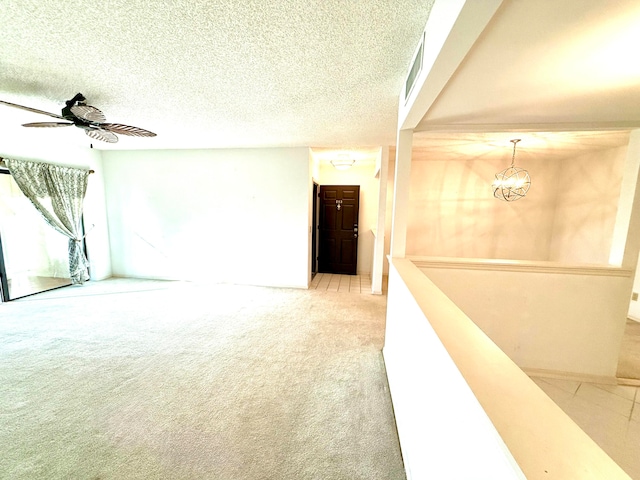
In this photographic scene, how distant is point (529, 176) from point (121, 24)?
223 inches

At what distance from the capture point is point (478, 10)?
30.6 inches

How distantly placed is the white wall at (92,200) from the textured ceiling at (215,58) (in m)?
→ 1.06

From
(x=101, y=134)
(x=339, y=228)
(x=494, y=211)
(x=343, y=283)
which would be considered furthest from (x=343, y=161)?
(x=101, y=134)

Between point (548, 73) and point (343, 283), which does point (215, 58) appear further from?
point (343, 283)

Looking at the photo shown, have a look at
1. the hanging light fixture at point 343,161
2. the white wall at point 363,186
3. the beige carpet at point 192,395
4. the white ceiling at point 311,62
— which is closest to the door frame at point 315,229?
the white wall at point 363,186

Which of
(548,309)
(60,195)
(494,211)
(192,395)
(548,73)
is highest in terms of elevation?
(548,73)

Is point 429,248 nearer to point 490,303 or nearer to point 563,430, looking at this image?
point 490,303

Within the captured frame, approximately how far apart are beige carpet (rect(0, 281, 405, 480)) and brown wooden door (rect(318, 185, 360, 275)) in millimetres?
1982

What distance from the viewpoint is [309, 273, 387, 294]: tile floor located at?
13.8ft

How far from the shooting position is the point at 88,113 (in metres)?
1.96

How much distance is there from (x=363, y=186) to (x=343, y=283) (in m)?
2.04

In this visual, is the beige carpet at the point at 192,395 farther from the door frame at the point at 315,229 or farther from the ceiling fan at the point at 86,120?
the ceiling fan at the point at 86,120

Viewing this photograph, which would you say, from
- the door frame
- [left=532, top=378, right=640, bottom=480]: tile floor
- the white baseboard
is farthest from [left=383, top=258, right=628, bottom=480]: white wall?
the door frame

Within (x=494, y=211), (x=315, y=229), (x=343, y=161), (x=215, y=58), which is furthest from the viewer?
(x=315, y=229)
